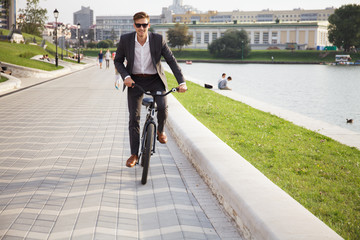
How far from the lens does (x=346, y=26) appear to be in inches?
3659

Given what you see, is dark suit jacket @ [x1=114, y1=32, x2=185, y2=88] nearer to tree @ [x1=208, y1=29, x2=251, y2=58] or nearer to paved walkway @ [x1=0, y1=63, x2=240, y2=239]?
paved walkway @ [x1=0, y1=63, x2=240, y2=239]

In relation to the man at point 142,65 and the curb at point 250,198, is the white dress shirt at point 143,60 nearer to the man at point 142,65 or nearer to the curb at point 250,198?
the man at point 142,65

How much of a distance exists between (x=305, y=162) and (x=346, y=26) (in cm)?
9514

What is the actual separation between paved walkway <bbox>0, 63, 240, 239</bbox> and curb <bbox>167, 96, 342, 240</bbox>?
6.4 inches

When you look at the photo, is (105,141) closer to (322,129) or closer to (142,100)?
(142,100)

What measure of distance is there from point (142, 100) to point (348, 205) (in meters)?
2.70

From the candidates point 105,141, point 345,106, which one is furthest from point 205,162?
point 345,106

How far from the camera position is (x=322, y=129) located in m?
10.5

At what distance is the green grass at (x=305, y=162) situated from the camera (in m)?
4.33

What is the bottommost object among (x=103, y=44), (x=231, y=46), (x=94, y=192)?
(x=94, y=192)

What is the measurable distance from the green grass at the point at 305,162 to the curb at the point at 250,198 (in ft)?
1.48

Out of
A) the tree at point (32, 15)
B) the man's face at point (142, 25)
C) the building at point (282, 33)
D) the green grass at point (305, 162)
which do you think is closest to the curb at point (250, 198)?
the green grass at point (305, 162)

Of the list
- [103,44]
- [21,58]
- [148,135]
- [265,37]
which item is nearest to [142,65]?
[148,135]

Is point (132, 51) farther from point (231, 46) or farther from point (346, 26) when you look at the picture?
point (231, 46)
